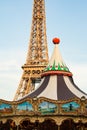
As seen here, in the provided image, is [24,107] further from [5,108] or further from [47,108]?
[5,108]

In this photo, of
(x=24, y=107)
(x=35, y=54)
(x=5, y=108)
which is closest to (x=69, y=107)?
(x=24, y=107)

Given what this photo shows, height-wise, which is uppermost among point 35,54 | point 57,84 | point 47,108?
point 35,54

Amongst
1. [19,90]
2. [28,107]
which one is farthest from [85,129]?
[19,90]

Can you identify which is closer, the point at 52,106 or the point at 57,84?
the point at 52,106

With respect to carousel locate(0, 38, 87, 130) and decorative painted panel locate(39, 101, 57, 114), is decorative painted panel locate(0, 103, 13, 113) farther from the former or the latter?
decorative painted panel locate(39, 101, 57, 114)

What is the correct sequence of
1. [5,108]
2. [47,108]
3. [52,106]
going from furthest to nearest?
[5,108] < [52,106] < [47,108]

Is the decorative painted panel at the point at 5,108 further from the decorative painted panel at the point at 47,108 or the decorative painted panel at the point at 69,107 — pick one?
the decorative painted panel at the point at 69,107

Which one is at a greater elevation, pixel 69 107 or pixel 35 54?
pixel 35 54

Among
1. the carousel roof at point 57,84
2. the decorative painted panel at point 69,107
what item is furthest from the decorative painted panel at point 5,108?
the decorative painted panel at point 69,107

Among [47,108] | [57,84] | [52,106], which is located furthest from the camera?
[57,84]
